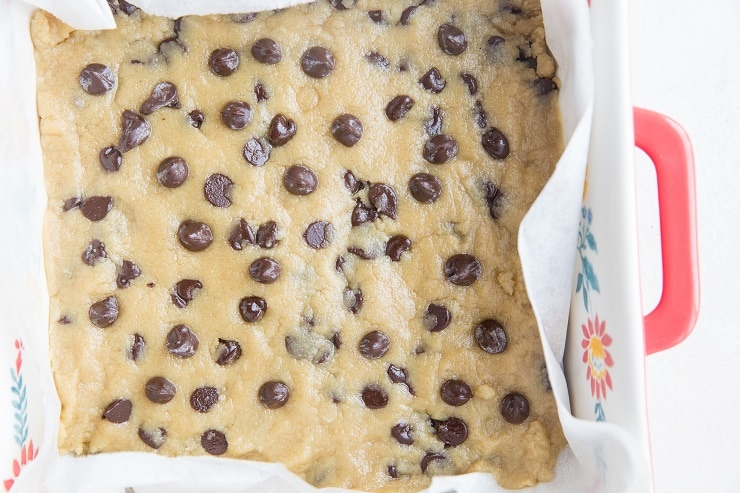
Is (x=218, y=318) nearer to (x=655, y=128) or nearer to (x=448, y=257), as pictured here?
(x=448, y=257)

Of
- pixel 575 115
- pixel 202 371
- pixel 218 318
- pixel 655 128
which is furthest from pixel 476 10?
pixel 202 371

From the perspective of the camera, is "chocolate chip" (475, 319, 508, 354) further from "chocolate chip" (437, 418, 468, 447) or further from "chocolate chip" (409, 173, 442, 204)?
"chocolate chip" (409, 173, 442, 204)

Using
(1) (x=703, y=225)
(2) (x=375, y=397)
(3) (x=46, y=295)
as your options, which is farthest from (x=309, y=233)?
(1) (x=703, y=225)

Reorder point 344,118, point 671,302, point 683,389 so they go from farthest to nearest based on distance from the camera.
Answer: point 683,389 < point 344,118 < point 671,302

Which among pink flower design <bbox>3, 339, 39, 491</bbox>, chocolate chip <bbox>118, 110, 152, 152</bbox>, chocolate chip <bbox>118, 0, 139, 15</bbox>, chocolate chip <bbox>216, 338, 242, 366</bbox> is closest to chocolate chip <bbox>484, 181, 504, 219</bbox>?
chocolate chip <bbox>216, 338, 242, 366</bbox>

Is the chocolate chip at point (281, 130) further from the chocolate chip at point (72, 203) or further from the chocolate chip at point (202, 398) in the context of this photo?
the chocolate chip at point (202, 398)

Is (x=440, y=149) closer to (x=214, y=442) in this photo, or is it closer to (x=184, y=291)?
(x=184, y=291)

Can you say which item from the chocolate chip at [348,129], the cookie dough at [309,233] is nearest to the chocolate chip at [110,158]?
the cookie dough at [309,233]
